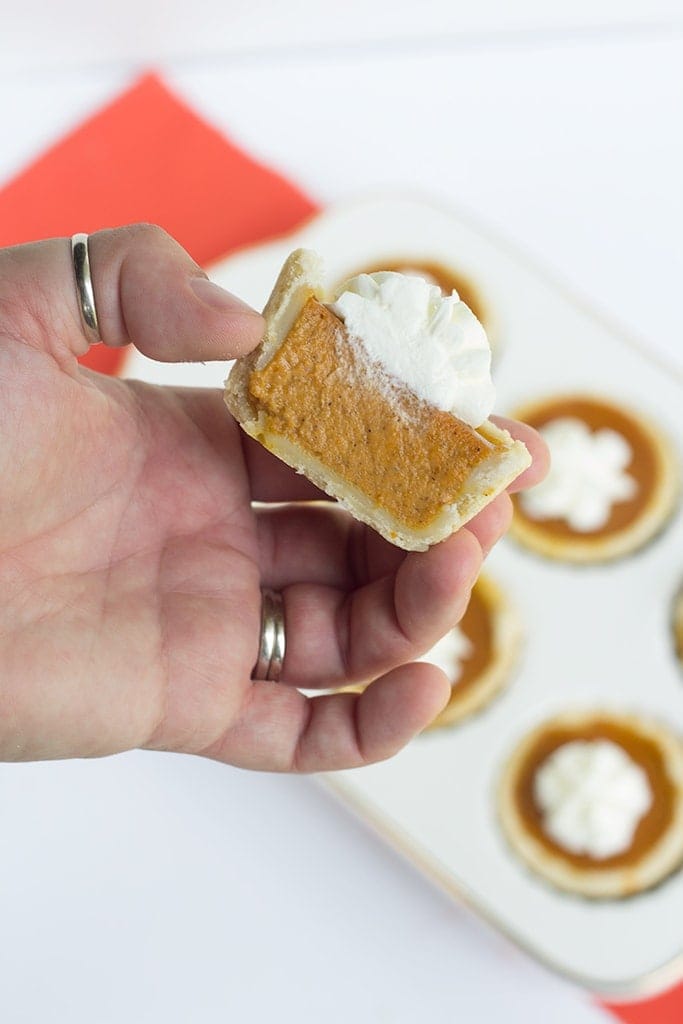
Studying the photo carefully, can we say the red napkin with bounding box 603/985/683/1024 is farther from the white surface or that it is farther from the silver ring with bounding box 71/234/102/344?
the white surface

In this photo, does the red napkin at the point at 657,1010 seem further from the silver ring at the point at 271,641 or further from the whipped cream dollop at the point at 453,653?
the silver ring at the point at 271,641

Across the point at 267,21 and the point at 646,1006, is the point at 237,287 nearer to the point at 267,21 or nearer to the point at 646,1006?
the point at 267,21

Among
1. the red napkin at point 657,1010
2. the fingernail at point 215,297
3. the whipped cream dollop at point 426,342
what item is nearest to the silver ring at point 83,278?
the fingernail at point 215,297

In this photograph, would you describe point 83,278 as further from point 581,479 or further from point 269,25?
point 269,25

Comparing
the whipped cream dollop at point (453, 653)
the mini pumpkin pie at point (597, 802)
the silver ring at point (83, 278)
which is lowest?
the mini pumpkin pie at point (597, 802)

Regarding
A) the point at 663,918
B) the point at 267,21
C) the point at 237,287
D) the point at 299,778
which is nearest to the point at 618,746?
the point at 663,918

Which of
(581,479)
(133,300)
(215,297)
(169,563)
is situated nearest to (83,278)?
(133,300)

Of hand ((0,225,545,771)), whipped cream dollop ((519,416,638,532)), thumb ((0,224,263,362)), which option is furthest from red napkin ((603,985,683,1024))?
thumb ((0,224,263,362))
